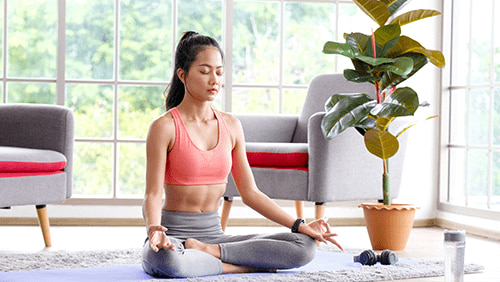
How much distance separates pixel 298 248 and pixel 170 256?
16.2 inches

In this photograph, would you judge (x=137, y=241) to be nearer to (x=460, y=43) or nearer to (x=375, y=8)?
(x=375, y=8)

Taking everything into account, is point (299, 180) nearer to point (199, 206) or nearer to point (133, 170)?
point (199, 206)

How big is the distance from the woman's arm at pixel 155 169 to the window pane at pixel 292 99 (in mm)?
2102

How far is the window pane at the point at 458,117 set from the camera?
4027 mm

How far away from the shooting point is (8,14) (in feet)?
13.4

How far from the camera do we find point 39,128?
3.17 m

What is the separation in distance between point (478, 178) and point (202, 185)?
86.2 inches

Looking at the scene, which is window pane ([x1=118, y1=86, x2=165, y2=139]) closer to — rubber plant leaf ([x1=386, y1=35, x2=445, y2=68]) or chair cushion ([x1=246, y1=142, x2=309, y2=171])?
chair cushion ([x1=246, y1=142, x2=309, y2=171])

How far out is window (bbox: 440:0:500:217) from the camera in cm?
370

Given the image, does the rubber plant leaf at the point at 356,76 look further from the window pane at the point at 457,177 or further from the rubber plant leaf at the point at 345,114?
the window pane at the point at 457,177

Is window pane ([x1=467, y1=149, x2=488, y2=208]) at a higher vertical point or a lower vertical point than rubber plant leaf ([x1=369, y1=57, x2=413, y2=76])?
lower

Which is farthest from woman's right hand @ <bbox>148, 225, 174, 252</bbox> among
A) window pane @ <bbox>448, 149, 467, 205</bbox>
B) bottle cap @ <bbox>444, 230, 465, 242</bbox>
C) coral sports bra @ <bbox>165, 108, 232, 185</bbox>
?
window pane @ <bbox>448, 149, 467, 205</bbox>

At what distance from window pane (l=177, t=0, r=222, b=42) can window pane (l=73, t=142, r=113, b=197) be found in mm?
849

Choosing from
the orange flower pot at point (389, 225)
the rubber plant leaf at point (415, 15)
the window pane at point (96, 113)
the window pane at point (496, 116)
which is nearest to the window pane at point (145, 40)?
the window pane at point (96, 113)
